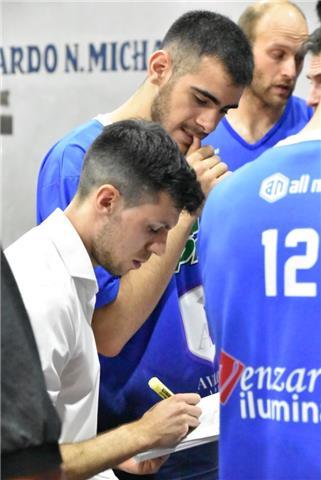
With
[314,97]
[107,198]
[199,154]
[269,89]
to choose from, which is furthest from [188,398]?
[269,89]

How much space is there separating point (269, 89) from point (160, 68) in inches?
30.5

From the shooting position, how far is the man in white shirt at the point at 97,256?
7.64ft

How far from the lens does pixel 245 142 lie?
354cm

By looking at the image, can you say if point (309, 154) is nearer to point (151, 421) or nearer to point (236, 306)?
point (236, 306)

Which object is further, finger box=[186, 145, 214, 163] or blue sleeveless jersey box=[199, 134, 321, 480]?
finger box=[186, 145, 214, 163]

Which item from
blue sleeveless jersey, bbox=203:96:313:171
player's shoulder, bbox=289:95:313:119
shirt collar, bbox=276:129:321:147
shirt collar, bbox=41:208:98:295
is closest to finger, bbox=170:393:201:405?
shirt collar, bbox=41:208:98:295

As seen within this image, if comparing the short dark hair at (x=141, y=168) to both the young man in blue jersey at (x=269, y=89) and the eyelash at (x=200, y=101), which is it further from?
the young man in blue jersey at (x=269, y=89)

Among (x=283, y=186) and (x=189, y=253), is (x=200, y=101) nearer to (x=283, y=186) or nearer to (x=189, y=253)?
(x=189, y=253)

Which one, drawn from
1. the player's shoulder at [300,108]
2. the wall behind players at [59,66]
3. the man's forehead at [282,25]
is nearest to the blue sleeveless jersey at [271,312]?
the player's shoulder at [300,108]

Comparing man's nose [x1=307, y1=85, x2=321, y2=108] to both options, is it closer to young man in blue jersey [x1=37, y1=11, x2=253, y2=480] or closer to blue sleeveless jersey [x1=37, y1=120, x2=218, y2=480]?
young man in blue jersey [x1=37, y1=11, x2=253, y2=480]

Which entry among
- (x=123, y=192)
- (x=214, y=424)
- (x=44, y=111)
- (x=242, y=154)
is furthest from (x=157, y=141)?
(x=44, y=111)

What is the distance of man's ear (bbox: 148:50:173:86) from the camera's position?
118 inches

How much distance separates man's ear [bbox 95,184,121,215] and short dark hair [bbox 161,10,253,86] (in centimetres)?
59

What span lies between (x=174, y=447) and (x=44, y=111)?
209 centimetres
